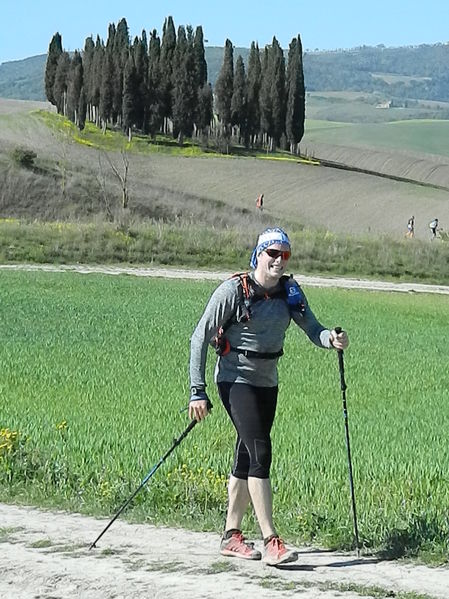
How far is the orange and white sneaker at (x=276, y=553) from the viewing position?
794cm

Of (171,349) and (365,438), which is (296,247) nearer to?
(171,349)

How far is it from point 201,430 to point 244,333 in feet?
17.8

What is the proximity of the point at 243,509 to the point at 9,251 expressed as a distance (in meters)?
44.0

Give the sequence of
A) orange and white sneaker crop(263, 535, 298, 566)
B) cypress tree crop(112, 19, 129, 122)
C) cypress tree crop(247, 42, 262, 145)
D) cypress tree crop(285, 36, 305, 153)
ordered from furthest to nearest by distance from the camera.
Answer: cypress tree crop(247, 42, 262, 145) → cypress tree crop(285, 36, 305, 153) → cypress tree crop(112, 19, 129, 122) → orange and white sneaker crop(263, 535, 298, 566)

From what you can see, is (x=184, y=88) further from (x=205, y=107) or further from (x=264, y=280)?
(x=264, y=280)

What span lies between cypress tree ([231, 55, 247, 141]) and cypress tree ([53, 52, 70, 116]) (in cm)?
2100

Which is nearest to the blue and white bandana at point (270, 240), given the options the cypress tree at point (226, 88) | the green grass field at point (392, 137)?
the cypress tree at point (226, 88)

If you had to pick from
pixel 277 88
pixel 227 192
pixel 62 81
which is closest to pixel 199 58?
pixel 277 88

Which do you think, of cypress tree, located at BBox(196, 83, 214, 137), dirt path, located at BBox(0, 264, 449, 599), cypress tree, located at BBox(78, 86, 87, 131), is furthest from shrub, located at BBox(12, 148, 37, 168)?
dirt path, located at BBox(0, 264, 449, 599)

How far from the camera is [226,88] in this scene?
117 m

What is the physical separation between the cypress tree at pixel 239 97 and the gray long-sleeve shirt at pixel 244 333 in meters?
109

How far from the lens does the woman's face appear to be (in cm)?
805

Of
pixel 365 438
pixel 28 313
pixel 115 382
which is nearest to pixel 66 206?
pixel 28 313

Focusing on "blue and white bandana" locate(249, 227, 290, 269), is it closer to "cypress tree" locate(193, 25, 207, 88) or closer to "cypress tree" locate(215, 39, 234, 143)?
"cypress tree" locate(193, 25, 207, 88)
